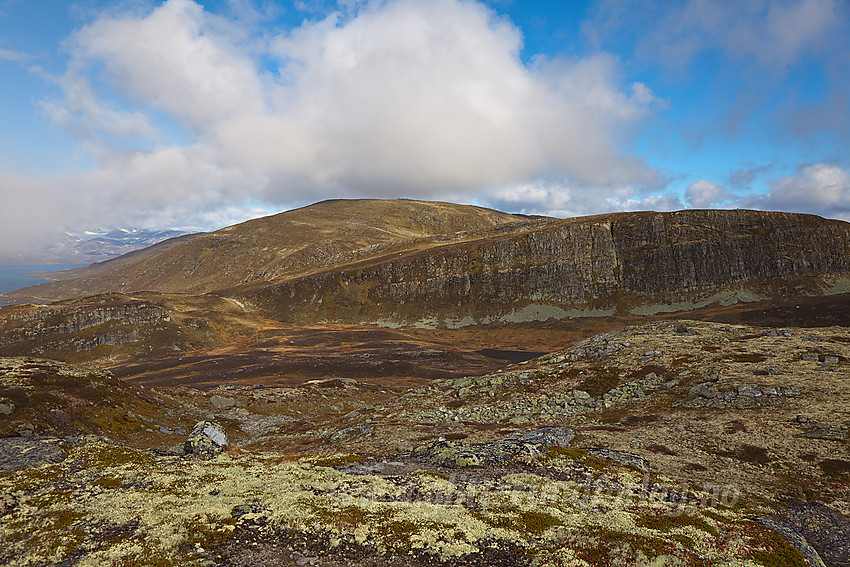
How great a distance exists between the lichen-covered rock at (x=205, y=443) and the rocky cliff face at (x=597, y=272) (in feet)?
452

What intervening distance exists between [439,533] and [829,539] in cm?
1862

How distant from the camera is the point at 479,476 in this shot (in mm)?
24719

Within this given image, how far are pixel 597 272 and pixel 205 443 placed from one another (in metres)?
173

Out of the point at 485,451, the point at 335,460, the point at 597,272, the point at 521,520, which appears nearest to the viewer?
the point at 521,520

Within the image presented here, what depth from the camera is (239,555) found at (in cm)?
1566

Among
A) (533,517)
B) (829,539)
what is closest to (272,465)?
(533,517)

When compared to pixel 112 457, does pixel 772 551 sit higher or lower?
higher

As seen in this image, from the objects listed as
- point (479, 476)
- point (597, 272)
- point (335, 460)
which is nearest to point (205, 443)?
point (335, 460)

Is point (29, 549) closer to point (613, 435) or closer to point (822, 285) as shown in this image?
point (613, 435)

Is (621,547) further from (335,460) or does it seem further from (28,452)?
(28,452)

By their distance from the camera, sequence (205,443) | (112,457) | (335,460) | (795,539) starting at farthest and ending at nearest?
(205,443) → (335,460) → (112,457) → (795,539)

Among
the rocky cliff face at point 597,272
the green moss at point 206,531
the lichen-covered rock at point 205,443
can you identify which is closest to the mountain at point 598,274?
the rocky cliff face at point 597,272

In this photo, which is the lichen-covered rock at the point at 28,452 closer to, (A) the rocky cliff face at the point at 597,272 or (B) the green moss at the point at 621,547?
(B) the green moss at the point at 621,547

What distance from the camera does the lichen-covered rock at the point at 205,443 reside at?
101ft
